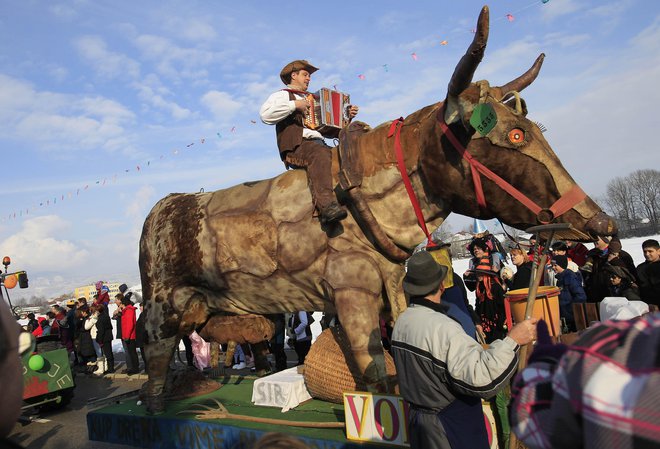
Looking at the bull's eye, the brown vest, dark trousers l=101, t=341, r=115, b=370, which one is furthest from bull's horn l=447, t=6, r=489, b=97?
dark trousers l=101, t=341, r=115, b=370

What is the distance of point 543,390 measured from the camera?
116 centimetres

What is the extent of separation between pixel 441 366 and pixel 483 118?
140 centimetres

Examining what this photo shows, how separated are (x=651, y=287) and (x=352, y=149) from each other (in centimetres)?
409

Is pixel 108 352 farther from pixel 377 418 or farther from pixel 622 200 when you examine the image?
pixel 622 200

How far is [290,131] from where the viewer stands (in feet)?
13.6

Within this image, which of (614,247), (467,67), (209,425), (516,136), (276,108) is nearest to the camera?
(467,67)

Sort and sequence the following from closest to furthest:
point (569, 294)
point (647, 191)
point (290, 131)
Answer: point (290, 131) → point (569, 294) → point (647, 191)

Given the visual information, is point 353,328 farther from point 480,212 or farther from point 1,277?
point 1,277

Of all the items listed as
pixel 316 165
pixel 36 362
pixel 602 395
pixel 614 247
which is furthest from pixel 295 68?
pixel 36 362

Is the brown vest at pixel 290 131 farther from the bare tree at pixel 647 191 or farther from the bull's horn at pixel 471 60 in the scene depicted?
the bare tree at pixel 647 191

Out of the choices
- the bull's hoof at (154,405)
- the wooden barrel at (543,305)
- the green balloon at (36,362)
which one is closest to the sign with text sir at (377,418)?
the wooden barrel at (543,305)

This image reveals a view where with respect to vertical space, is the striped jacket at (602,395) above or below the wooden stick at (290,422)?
above

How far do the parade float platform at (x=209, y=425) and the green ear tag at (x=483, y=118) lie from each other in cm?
210

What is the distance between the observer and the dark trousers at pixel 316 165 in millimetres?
3811
